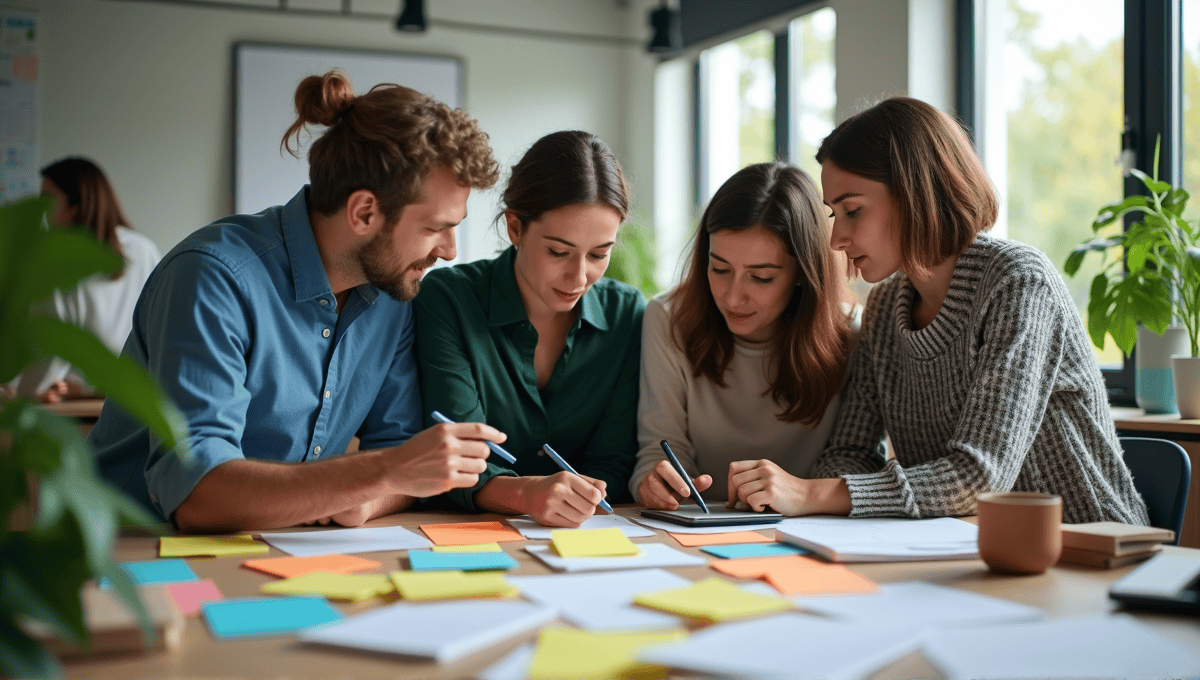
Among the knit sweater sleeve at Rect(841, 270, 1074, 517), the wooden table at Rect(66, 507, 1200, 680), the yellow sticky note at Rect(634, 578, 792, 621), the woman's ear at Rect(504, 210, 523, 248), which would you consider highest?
the woman's ear at Rect(504, 210, 523, 248)

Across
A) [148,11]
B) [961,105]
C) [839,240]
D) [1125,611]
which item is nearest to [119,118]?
[148,11]

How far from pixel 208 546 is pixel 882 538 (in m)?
0.91

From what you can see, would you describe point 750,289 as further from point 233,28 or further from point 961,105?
point 233,28

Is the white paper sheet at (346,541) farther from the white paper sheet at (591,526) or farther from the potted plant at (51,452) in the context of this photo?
the potted plant at (51,452)

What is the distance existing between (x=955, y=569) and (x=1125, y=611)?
21cm

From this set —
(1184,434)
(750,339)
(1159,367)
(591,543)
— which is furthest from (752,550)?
(1159,367)

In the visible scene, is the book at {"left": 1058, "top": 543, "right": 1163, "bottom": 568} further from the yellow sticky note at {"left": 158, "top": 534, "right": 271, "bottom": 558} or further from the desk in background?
the desk in background

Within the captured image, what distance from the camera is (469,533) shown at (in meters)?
1.38

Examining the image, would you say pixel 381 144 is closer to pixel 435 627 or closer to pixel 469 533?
pixel 469 533

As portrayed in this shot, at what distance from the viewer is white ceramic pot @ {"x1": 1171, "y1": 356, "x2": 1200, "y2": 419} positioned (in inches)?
96.6

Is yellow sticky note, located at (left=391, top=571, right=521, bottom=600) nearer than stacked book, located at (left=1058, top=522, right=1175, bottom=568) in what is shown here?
Yes

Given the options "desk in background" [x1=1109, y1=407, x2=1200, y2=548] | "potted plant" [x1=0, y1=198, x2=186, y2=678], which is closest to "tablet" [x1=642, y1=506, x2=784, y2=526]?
"potted plant" [x1=0, y1=198, x2=186, y2=678]

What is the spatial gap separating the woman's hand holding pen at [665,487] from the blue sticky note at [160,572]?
0.74m

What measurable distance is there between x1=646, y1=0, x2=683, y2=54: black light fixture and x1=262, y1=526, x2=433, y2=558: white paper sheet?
11.1ft
